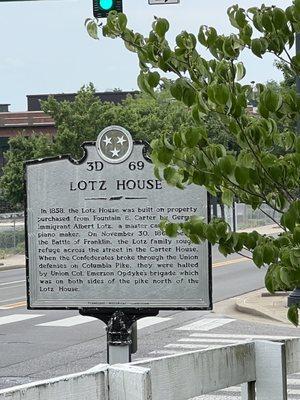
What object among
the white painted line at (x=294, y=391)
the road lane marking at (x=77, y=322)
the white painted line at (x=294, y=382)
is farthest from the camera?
the road lane marking at (x=77, y=322)

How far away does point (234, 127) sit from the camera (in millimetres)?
4148

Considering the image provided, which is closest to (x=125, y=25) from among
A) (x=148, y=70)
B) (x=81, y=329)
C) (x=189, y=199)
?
(x=148, y=70)

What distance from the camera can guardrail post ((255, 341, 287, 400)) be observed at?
189 inches

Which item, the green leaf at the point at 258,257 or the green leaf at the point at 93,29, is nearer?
the green leaf at the point at 258,257

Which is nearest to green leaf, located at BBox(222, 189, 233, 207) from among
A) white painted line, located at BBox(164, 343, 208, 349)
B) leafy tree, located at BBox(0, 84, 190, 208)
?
white painted line, located at BBox(164, 343, 208, 349)

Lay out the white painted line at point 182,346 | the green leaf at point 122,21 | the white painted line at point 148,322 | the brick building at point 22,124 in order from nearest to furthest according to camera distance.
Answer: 1. the green leaf at point 122,21
2. the white painted line at point 182,346
3. the white painted line at point 148,322
4. the brick building at point 22,124

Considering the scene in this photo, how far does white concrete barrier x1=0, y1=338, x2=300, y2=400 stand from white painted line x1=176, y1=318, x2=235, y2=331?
1293 cm

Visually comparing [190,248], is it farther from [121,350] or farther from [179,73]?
[179,73]

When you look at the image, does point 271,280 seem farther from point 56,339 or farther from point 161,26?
point 56,339

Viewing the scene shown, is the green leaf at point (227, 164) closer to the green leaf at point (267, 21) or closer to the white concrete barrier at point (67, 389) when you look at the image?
the green leaf at point (267, 21)

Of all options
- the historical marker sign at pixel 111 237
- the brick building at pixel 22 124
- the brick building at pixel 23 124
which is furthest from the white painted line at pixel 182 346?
the brick building at pixel 23 124

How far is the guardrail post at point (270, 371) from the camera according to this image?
15.7 ft

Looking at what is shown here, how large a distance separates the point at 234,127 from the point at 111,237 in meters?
2.63

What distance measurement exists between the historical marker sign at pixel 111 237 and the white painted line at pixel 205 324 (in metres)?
11.6
